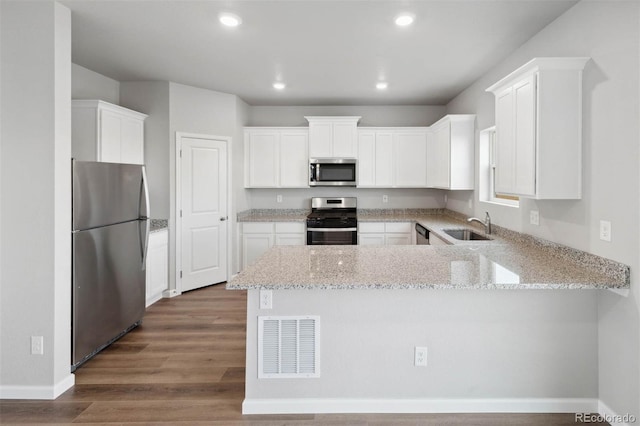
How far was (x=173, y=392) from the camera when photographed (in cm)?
253

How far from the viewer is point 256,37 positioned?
10.6 ft

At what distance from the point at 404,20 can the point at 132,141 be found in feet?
10.6

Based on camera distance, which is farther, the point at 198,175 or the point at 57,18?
the point at 198,175

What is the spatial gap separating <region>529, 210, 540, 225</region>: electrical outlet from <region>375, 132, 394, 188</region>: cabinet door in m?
2.68

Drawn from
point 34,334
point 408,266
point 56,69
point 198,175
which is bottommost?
point 34,334

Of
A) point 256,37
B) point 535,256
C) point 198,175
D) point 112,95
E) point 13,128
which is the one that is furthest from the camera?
point 198,175

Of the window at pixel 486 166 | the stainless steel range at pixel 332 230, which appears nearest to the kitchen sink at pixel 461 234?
the window at pixel 486 166

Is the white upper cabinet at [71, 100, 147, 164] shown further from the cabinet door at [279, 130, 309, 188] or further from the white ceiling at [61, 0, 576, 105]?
the cabinet door at [279, 130, 309, 188]

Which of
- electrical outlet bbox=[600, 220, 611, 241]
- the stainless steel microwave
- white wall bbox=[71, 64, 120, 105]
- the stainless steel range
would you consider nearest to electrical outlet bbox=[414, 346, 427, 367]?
electrical outlet bbox=[600, 220, 611, 241]

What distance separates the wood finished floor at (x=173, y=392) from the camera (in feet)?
7.24

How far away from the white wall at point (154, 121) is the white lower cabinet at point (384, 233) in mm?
2596

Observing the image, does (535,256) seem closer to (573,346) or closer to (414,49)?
(573,346)

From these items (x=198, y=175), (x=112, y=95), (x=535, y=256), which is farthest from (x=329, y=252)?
(x=112, y=95)

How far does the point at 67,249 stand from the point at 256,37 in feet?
7.23
